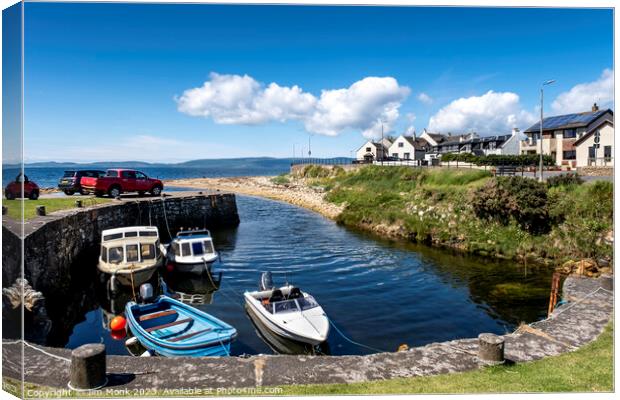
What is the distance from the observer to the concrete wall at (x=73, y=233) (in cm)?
911

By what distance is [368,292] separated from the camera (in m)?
21.0

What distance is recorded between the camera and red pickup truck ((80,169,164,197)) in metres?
31.7

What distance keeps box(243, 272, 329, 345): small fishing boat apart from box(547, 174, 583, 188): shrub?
2248cm

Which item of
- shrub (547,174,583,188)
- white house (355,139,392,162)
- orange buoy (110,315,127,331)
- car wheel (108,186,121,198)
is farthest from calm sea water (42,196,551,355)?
white house (355,139,392,162)

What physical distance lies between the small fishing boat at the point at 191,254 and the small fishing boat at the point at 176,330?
6.67 metres

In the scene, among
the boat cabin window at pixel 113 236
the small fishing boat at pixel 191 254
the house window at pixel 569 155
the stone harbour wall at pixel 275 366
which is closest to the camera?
the stone harbour wall at pixel 275 366

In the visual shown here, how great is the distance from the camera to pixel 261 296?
1756 centimetres

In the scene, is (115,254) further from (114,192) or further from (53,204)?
(114,192)

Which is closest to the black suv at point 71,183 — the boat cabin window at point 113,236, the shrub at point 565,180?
the boat cabin window at point 113,236

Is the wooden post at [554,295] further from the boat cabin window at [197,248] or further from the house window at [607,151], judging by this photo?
the house window at [607,151]

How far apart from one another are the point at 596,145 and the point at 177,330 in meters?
42.9

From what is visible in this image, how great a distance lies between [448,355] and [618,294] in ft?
13.3

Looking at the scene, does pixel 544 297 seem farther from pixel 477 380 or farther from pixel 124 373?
pixel 124 373

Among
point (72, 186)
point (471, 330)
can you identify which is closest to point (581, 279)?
point (471, 330)
